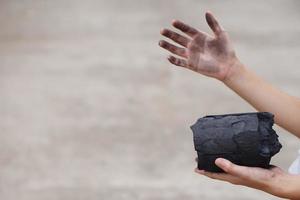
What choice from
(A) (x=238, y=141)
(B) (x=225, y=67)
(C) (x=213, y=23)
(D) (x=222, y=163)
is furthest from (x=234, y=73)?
(D) (x=222, y=163)

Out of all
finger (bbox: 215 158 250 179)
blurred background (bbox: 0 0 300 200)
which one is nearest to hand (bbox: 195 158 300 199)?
finger (bbox: 215 158 250 179)

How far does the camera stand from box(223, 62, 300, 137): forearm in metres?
1.81

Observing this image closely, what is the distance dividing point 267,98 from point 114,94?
2.20 m

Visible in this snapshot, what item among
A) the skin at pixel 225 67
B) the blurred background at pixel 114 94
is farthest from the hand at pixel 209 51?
the blurred background at pixel 114 94

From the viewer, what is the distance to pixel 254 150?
1.53 meters

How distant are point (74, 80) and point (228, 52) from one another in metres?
2.42

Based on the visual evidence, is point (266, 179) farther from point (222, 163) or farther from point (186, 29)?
point (186, 29)

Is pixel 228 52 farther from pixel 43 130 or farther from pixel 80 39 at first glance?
pixel 80 39

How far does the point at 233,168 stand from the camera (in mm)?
1423

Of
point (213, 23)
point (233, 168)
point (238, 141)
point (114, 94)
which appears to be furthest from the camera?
point (114, 94)

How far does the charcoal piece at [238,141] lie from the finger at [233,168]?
104mm

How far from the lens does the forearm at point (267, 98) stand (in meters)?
1.81

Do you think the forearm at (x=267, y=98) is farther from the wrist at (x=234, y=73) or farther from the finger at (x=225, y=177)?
the finger at (x=225, y=177)

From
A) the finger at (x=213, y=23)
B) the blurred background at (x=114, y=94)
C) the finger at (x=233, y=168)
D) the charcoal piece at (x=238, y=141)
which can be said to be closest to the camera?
the finger at (x=233, y=168)
